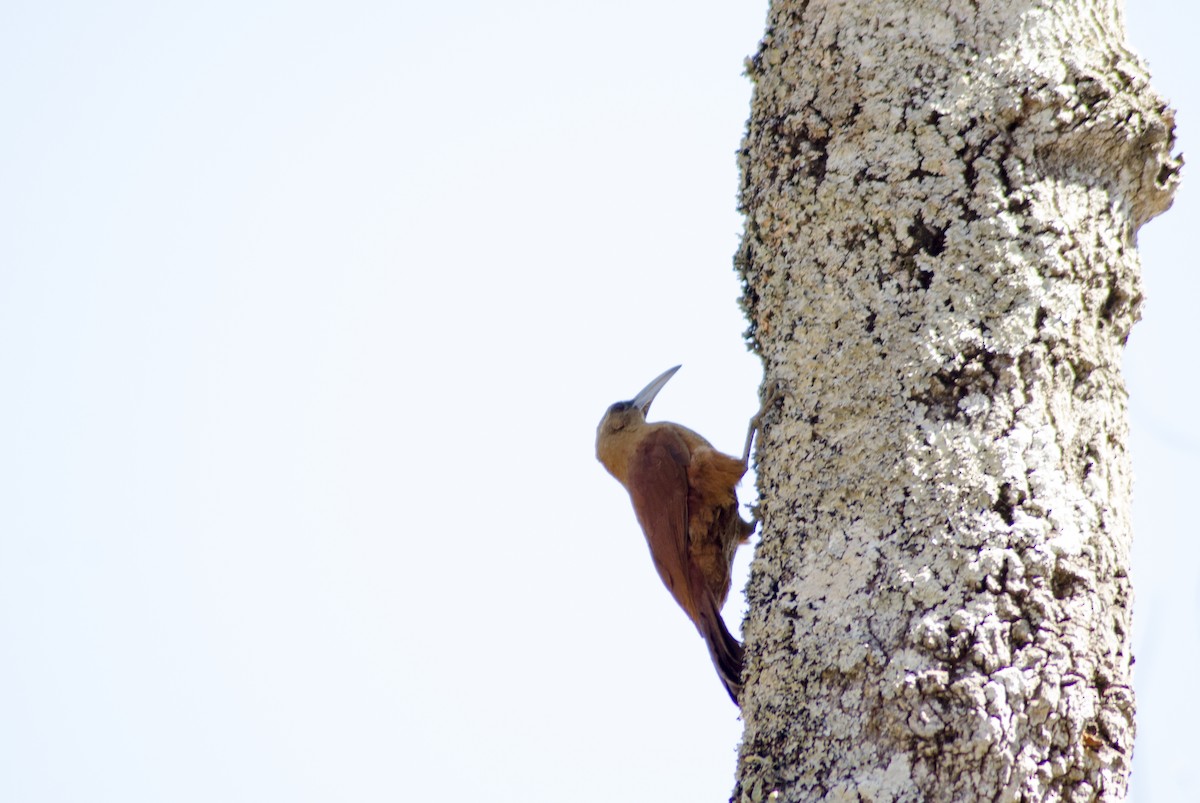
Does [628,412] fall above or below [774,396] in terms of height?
above

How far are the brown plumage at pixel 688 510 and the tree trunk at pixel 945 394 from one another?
1100 millimetres

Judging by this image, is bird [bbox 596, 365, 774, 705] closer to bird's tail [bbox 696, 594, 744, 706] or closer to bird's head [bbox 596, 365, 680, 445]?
bird's tail [bbox 696, 594, 744, 706]

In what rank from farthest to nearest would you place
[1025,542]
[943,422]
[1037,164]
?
[1037,164] → [943,422] → [1025,542]

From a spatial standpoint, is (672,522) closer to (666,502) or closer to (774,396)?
(666,502)

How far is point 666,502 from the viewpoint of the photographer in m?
4.11

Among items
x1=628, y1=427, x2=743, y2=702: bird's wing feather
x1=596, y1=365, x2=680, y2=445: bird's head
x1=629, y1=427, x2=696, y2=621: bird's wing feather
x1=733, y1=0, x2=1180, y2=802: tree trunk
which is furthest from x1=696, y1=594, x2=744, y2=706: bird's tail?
x1=596, y1=365, x2=680, y2=445: bird's head

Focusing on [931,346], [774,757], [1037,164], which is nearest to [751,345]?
[931,346]

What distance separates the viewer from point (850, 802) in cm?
197

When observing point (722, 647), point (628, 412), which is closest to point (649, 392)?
point (628, 412)

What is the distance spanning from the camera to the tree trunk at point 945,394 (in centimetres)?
201

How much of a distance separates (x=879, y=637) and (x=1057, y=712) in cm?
30

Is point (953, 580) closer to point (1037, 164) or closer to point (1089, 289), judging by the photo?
point (1089, 289)

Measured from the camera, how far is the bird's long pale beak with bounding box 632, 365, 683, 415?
16.7 ft

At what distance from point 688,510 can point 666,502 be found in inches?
3.2
